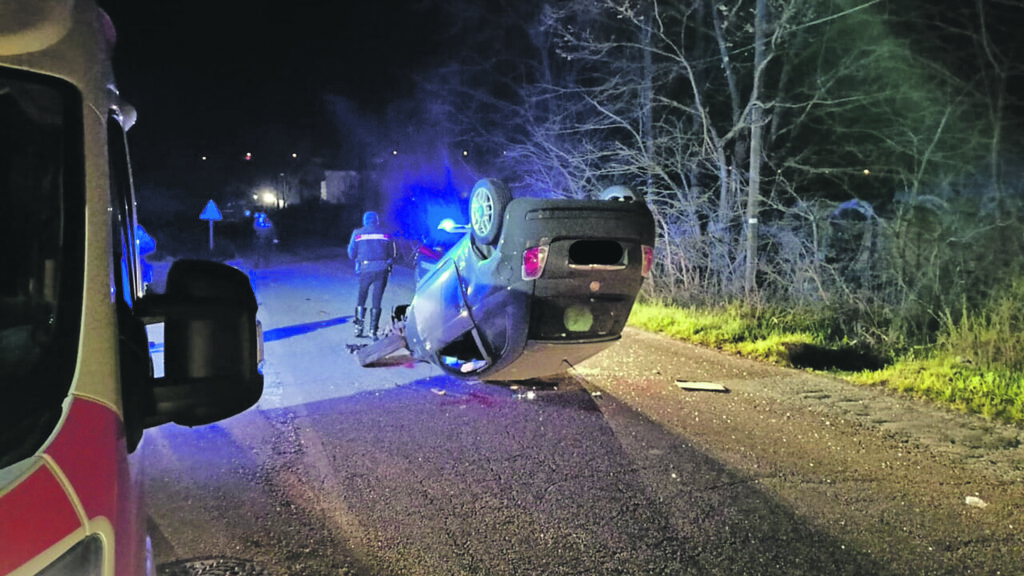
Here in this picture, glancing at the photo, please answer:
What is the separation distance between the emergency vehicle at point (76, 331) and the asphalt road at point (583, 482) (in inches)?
68.4

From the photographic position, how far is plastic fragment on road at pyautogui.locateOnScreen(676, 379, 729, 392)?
266 inches

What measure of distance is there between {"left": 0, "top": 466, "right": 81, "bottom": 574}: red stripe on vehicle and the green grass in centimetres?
681

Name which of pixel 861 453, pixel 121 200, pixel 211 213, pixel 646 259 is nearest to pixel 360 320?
pixel 646 259

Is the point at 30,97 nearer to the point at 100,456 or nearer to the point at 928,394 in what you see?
the point at 100,456

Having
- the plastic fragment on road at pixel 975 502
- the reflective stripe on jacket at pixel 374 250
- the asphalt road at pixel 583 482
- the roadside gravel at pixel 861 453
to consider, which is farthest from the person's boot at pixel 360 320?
the plastic fragment on road at pixel 975 502

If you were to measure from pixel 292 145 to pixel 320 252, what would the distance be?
2377 centimetres

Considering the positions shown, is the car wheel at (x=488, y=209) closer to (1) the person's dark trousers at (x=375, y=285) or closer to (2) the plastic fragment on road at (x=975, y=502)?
(2) the plastic fragment on road at (x=975, y=502)

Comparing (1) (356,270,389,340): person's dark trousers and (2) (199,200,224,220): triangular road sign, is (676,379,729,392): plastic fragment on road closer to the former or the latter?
(1) (356,270,389,340): person's dark trousers

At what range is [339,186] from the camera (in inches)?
1906

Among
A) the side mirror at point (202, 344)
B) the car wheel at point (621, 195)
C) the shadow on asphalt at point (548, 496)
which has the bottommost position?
the shadow on asphalt at point (548, 496)

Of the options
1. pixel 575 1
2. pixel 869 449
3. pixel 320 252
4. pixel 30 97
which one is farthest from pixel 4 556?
pixel 320 252

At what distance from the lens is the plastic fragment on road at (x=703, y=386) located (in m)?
6.75

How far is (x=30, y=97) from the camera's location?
5.06 feet

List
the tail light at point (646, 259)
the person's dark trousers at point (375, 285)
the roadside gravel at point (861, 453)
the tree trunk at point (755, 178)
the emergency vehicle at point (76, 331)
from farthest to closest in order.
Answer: the tree trunk at point (755, 178), the person's dark trousers at point (375, 285), the tail light at point (646, 259), the roadside gravel at point (861, 453), the emergency vehicle at point (76, 331)
